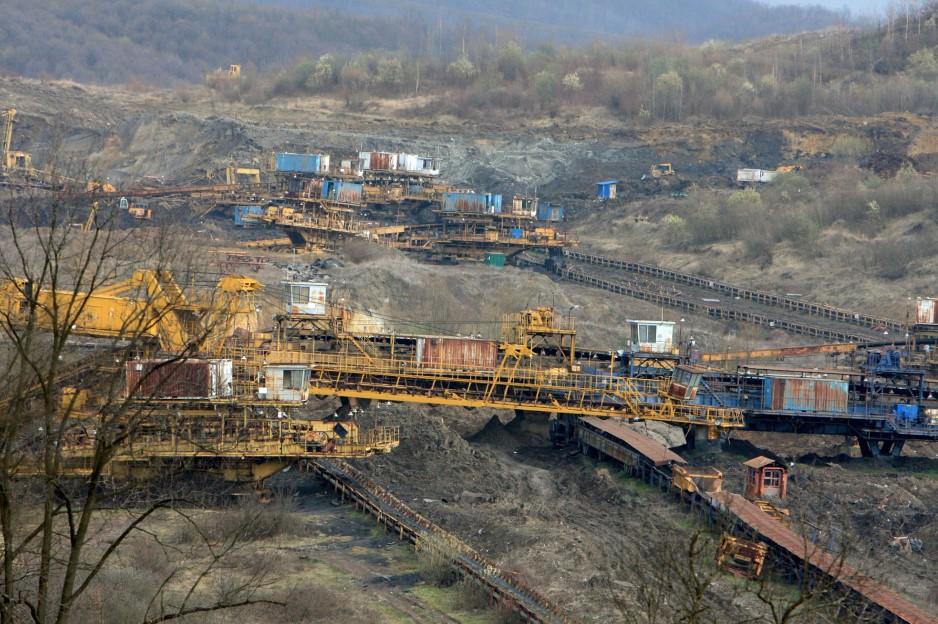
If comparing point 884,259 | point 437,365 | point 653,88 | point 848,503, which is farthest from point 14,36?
point 848,503

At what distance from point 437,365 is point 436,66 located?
85.0 metres

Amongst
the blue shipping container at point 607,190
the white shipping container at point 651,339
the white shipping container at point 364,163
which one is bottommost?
the white shipping container at point 651,339

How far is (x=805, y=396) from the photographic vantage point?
43.6 metres

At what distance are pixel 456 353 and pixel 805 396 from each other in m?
10.9

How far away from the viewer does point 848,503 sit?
36.0m

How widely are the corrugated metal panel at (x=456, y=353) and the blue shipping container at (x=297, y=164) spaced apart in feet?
124

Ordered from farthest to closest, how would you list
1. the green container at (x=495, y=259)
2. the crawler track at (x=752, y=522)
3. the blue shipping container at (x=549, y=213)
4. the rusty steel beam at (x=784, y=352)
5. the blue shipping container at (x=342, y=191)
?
the blue shipping container at (x=549, y=213) → the blue shipping container at (x=342, y=191) → the green container at (x=495, y=259) → the rusty steel beam at (x=784, y=352) → the crawler track at (x=752, y=522)

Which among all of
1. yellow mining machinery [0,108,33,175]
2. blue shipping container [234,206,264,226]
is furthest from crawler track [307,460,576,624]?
yellow mining machinery [0,108,33,175]

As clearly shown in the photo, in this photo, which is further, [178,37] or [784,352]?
[178,37]

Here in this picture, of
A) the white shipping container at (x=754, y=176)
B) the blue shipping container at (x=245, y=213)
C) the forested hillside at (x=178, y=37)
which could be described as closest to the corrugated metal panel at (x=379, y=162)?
the blue shipping container at (x=245, y=213)

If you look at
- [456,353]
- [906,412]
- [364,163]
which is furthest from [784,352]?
[364,163]

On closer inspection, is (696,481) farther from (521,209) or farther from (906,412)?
(521,209)

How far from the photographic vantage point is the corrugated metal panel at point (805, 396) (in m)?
43.6

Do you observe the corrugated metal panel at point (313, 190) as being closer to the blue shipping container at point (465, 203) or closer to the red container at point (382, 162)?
the blue shipping container at point (465, 203)
